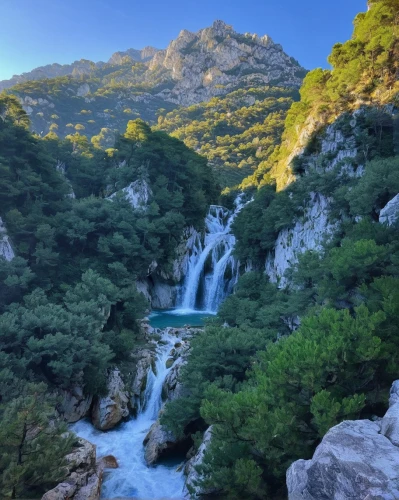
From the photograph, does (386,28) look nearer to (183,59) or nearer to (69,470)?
(69,470)

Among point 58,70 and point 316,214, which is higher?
point 58,70

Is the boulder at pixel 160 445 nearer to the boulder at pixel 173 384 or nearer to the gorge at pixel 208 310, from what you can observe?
the gorge at pixel 208 310

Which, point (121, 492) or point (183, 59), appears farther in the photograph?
point (183, 59)

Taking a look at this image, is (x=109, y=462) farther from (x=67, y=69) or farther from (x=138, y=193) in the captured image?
(x=67, y=69)

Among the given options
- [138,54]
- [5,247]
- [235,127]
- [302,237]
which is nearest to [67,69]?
[138,54]

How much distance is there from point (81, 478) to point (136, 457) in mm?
2683

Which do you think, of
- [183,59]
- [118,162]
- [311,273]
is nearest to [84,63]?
[183,59]

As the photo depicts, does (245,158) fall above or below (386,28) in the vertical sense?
above

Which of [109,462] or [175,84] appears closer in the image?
[109,462]

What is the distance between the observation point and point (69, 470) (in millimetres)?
8531

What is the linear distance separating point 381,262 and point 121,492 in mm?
10207

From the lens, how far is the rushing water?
371 inches

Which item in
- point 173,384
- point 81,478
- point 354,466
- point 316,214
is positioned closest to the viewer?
point 354,466

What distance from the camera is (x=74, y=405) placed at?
12664 millimetres
